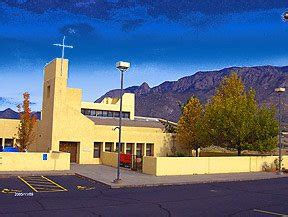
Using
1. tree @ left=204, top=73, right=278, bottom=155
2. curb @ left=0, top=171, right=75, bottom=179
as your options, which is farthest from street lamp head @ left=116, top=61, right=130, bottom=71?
tree @ left=204, top=73, right=278, bottom=155

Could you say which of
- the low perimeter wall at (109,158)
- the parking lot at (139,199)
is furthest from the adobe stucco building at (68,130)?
the parking lot at (139,199)

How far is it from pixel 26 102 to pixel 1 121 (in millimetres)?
4561

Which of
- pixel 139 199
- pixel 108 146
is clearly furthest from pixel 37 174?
pixel 108 146

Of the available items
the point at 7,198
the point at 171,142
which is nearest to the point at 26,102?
the point at 171,142

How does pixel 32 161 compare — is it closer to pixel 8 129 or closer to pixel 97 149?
pixel 8 129

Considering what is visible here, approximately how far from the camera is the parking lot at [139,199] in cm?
1488

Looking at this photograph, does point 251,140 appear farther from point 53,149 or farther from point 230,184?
point 53,149

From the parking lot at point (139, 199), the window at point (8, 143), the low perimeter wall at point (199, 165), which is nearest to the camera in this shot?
the parking lot at point (139, 199)

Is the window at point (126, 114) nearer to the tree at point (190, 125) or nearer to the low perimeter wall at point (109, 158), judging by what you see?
the tree at point (190, 125)

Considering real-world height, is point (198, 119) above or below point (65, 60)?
Answer: below

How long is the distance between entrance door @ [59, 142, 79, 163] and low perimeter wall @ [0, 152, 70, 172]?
6742 millimetres

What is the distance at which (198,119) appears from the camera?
→ 44469 millimetres

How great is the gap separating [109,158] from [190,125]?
11539 mm

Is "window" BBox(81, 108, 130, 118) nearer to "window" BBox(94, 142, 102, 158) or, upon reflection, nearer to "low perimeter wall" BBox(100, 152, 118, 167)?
"window" BBox(94, 142, 102, 158)
